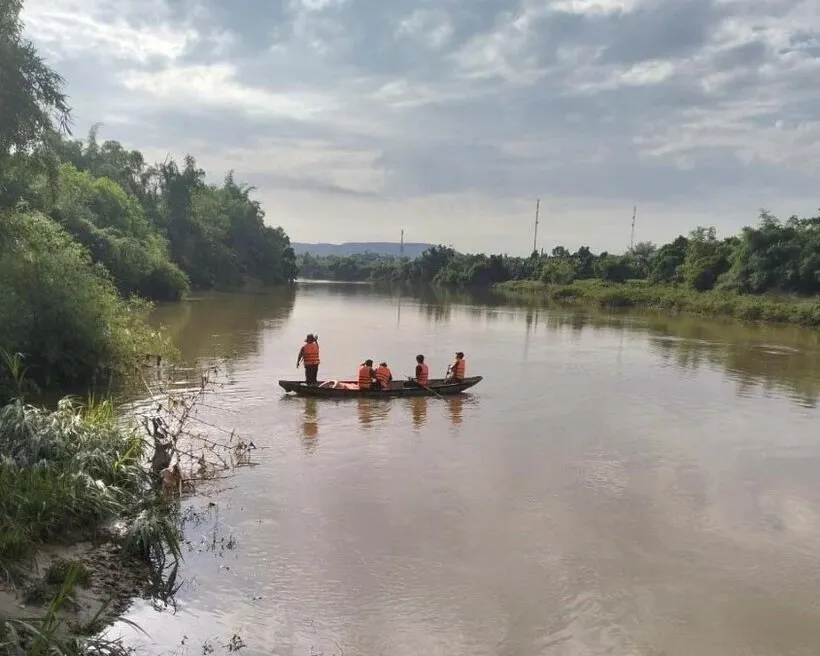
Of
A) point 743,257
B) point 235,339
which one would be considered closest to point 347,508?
point 235,339

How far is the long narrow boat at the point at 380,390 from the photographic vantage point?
58.1 feet

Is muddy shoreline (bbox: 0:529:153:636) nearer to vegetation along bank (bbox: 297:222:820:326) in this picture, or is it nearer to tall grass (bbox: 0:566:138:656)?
tall grass (bbox: 0:566:138:656)

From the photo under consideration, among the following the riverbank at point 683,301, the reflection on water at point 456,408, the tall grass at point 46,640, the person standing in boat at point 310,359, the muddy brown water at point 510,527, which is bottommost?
the muddy brown water at point 510,527

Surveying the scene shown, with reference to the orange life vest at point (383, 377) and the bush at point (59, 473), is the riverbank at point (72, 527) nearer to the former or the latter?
the bush at point (59, 473)

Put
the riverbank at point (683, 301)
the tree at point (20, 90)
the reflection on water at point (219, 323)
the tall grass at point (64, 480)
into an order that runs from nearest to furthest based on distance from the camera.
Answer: the tall grass at point (64, 480)
the tree at point (20, 90)
the reflection on water at point (219, 323)
the riverbank at point (683, 301)

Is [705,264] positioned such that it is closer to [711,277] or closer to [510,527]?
[711,277]

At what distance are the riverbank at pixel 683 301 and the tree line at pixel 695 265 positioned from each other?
2148 mm

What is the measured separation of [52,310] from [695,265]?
58.3 m

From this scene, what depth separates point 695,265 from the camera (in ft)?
208

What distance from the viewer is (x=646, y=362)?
28.2m

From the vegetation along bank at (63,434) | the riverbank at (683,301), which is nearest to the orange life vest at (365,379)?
the vegetation along bank at (63,434)

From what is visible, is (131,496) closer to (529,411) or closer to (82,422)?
(82,422)

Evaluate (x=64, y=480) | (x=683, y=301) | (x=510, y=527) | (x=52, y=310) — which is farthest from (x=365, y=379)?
(x=683, y=301)

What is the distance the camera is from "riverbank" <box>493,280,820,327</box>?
47688mm
